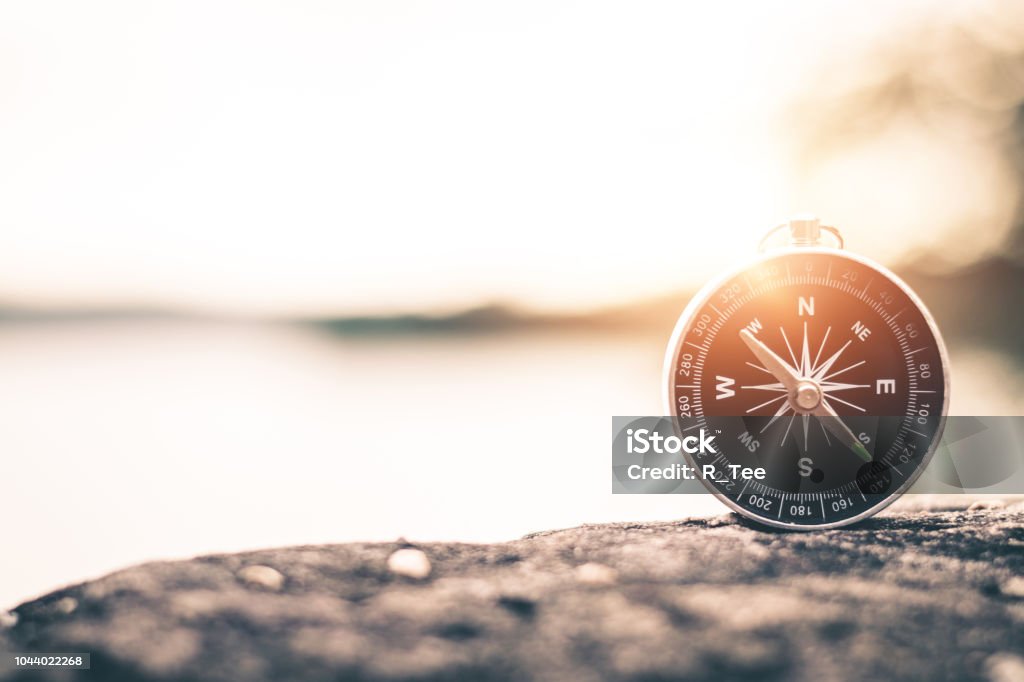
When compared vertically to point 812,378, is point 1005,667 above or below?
below

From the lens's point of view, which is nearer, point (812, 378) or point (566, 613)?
point (566, 613)

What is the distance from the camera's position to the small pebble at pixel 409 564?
2.30m

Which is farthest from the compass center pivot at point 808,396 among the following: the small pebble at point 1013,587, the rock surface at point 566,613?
the small pebble at point 1013,587

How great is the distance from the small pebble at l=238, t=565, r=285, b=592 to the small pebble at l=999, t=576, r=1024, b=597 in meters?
1.67

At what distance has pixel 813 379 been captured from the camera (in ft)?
8.73

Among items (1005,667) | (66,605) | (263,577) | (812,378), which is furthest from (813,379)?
(66,605)

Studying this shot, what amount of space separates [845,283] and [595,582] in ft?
3.70

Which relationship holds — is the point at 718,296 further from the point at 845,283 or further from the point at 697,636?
the point at 697,636

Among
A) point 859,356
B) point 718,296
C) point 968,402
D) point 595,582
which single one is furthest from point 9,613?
point 968,402

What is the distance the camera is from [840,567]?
2.34 metres

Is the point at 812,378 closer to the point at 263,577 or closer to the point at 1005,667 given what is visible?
the point at 1005,667

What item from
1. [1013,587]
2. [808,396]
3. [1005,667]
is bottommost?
[1005,667]

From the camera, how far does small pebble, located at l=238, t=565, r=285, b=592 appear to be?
2.18 m

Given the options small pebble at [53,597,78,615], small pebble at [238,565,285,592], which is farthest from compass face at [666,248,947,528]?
small pebble at [53,597,78,615]
